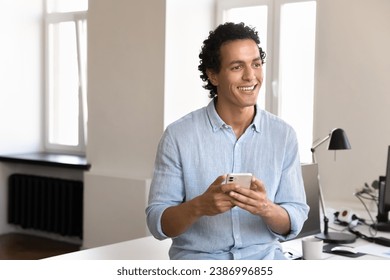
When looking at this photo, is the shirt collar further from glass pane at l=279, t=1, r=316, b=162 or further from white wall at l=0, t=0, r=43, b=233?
white wall at l=0, t=0, r=43, b=233

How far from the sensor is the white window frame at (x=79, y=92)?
6.05m

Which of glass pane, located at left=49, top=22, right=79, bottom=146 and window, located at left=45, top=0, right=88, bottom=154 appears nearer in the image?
window, located at left=45, top=0, right=88, bottom=154

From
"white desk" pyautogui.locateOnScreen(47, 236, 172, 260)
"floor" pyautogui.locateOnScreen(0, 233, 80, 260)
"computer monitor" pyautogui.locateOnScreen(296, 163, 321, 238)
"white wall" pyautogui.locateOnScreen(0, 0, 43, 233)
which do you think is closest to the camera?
"white desk" pyautogui.locateOnScreen(47, 236, 172, 260)

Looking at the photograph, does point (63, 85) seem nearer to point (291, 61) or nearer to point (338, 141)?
point (291, 61)

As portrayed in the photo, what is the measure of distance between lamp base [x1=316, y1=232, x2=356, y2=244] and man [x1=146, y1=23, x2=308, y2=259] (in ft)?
3.19

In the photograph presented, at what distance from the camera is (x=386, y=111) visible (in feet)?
13.5

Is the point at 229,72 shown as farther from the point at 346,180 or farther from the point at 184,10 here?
the point at 184,10

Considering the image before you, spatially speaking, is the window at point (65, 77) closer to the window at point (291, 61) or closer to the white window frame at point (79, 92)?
the white window frame at point (79, 92)

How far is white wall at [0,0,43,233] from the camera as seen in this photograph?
604cm

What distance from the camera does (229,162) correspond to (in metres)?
1.79

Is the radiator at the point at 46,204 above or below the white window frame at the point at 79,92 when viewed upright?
below

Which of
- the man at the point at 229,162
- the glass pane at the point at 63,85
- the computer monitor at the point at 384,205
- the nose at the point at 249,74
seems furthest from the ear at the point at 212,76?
the glass pane at the point at 63,85

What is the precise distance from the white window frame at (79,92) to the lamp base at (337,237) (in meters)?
3.68

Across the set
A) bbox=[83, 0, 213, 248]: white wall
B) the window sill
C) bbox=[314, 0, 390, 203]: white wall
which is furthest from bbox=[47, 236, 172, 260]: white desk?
the window sill
